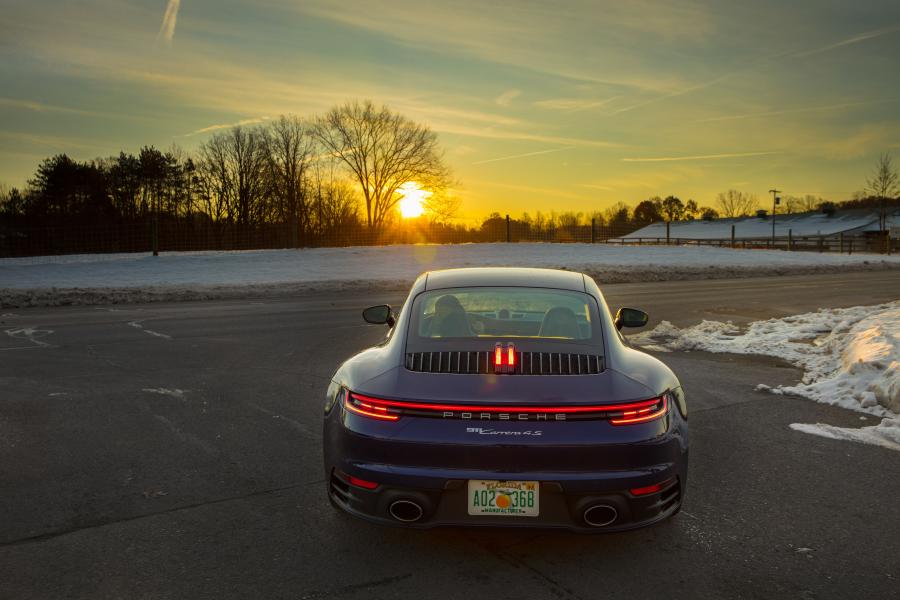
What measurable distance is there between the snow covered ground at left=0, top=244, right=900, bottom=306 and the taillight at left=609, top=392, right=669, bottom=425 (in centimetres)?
1819

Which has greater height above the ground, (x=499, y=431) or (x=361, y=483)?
(x=499, y=431)

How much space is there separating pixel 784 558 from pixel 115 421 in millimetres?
5432

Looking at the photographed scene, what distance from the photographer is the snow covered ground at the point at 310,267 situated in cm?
2123

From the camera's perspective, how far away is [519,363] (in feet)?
11.8

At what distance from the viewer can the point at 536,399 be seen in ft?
11.0

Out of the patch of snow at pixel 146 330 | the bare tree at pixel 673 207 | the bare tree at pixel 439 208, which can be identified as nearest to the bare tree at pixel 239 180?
the bare tree at pixel 439 208

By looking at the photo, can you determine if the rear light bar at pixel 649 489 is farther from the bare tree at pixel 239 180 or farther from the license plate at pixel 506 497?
the bare tree at pixel 239 180

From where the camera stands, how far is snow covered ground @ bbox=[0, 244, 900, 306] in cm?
2123

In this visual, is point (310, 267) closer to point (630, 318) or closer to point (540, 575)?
point (630, 318)

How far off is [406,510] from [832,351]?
787cm

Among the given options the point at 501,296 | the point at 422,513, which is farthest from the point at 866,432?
the point at 422,513

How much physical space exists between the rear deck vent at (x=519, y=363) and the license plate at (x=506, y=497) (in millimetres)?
556

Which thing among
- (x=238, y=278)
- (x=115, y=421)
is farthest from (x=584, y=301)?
(x=238, y=278)

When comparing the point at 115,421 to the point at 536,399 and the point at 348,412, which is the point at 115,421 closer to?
the point at 348,412
